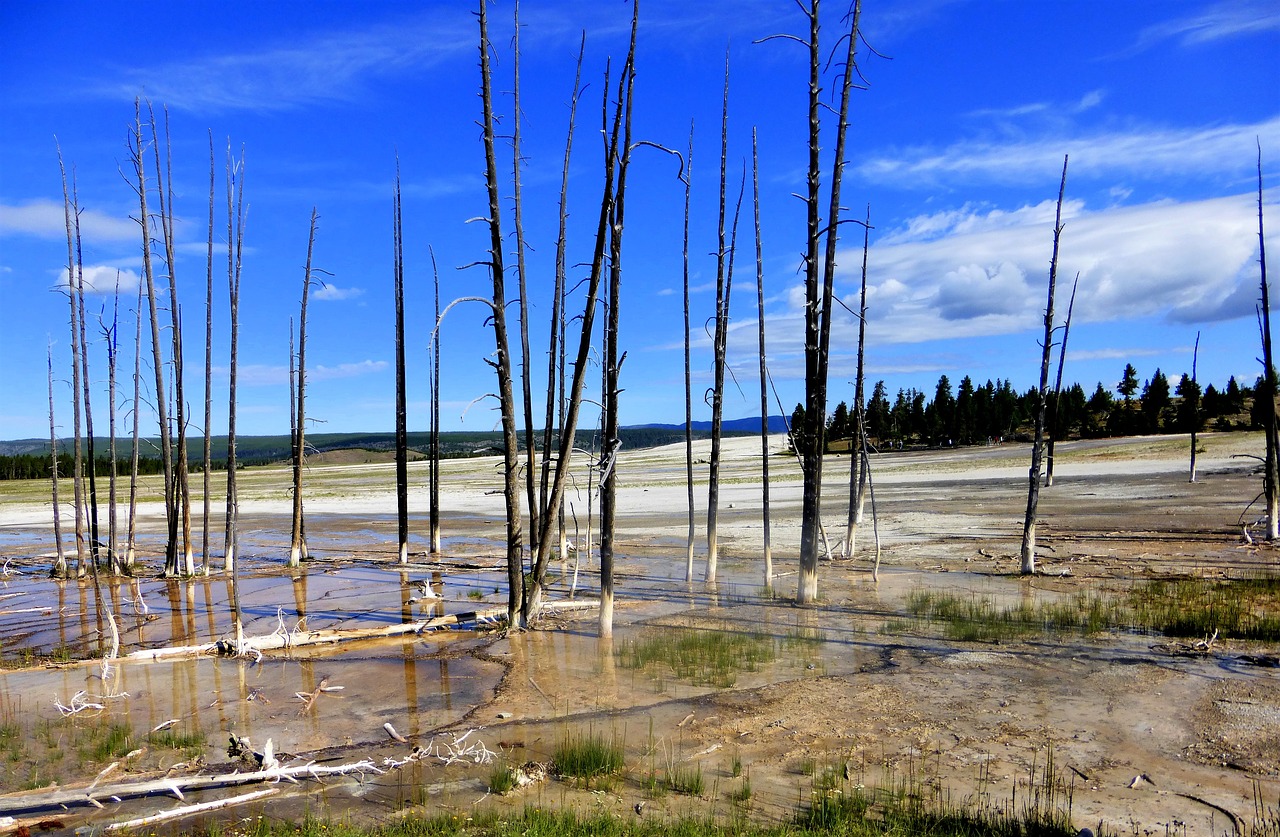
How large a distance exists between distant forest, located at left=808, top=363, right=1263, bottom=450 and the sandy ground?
1926 inches

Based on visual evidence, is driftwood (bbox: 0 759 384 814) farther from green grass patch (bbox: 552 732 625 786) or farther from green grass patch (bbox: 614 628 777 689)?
green grass patch (bbox: 614 628 777 689)

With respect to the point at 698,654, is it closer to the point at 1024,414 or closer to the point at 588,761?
the point at 588,761

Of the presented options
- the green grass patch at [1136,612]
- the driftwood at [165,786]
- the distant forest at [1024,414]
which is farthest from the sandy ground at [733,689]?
the distant forest at [1024,414]

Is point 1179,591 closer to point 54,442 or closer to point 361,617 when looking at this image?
point 361,617

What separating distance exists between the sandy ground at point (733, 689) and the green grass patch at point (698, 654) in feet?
0.74

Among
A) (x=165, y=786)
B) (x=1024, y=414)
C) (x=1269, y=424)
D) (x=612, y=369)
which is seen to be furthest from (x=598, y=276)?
(x=1024, y=414)

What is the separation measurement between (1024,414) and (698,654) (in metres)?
87.6

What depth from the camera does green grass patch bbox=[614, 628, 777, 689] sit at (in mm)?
11441

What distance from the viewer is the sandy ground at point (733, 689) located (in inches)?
294

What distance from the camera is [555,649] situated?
13391mm

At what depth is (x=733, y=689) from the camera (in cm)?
1060

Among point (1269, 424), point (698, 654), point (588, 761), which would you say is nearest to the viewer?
point (588, 761)

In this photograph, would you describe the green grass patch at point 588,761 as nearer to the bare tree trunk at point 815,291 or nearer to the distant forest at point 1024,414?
the bare tree trunk at point 815,291

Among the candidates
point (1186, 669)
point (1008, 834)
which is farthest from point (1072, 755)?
point (1186, 669)
